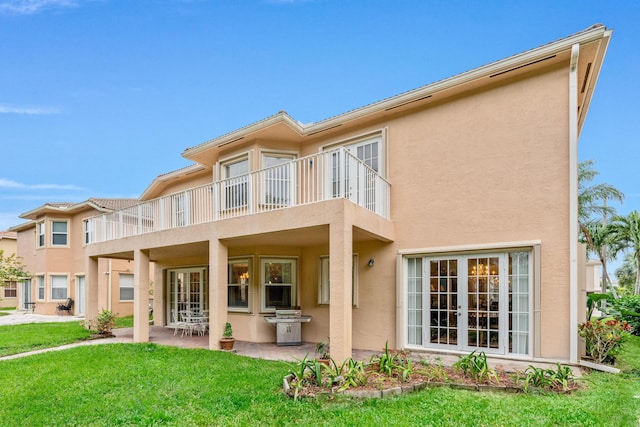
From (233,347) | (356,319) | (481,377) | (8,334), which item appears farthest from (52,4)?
(481,377)

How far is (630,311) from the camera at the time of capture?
12156mm

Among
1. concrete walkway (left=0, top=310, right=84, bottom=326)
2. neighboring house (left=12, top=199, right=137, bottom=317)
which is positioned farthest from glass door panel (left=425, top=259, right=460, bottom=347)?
neighboring house (left=12, top=199, right=137, bottom=317)

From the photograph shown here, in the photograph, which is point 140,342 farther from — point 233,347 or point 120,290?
point 120,290

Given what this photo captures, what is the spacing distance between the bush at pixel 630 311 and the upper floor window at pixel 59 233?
2749cm

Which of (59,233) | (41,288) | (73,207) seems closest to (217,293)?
(73,207)

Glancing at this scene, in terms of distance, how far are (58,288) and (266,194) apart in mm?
19235

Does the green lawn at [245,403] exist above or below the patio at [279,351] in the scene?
above

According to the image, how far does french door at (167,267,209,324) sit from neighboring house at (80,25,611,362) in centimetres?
288

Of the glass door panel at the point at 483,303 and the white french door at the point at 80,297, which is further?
the white french door at the point at 80,297

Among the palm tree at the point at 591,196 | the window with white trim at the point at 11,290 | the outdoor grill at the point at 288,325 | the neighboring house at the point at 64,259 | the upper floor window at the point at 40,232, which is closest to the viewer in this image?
the outdoor grill at the point at 288,325

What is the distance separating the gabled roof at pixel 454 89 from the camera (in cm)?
762

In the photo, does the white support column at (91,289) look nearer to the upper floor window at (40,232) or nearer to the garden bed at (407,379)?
the garden bed at (407,379)

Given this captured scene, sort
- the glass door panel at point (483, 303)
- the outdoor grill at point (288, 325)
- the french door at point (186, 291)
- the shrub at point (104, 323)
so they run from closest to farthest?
the glass door panel at point (483, 303) < the outdoor grill at point (288, 325) < the shrub at point (104, 323) < the french door at point (186, 291)

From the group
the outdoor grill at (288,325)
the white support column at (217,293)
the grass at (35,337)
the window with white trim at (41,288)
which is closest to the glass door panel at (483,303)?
the outdoor grill at (288,325)
